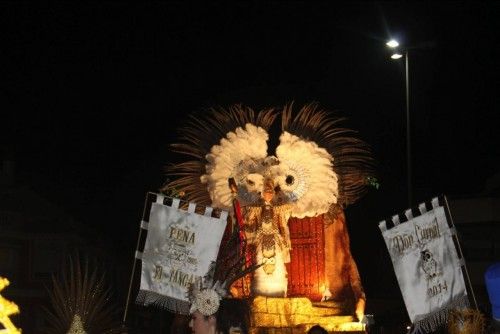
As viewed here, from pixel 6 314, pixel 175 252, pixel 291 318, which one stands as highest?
pixel 291 318

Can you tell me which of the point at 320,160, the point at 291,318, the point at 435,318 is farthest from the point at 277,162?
the point at 435,318

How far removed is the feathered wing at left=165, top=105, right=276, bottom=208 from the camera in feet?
53.4

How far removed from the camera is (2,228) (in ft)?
96.9

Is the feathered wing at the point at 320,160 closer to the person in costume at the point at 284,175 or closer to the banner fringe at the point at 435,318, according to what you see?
the person in costume at the point at 284,175

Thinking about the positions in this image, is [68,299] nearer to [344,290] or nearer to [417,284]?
[417,284]

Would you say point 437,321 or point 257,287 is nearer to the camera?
point 437,321

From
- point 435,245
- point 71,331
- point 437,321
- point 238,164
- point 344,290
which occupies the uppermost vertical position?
point 238,164

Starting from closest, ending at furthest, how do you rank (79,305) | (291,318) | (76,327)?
(76,327) → (79,305) → (291,318)

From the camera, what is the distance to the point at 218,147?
16469 millimetres

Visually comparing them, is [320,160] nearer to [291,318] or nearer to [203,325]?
[291,318]

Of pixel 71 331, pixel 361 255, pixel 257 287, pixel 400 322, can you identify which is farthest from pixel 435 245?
pixel 361 255

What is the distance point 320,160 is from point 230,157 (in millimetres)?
1649

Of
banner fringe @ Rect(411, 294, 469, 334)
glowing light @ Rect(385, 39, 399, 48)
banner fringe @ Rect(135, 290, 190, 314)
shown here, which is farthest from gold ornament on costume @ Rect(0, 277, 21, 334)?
glowing light @ Rect(385, 39, 399, 48)

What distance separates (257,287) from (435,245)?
4.40 m
